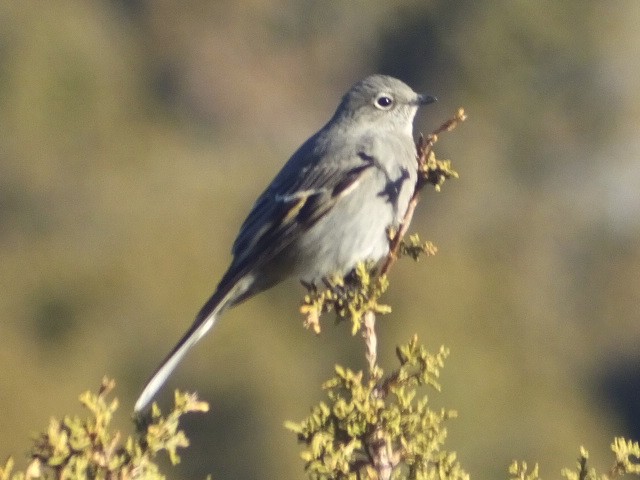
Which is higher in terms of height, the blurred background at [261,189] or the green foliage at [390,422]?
the blurred background at [261,189]

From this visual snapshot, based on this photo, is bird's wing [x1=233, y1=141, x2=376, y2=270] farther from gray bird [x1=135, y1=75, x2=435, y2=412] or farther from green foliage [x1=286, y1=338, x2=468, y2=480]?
green foliage [x1=286, y1=338, x2=468, y2=480]

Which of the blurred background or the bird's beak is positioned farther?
the blurred background

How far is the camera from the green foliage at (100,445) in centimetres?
316

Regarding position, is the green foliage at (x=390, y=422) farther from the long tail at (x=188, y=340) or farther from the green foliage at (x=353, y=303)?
the long tail at (x=188, y=340)

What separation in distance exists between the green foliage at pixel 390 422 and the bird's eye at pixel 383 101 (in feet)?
7.23

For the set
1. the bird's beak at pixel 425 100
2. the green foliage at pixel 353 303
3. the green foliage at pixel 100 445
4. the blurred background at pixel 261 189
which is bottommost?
the green foliage at pixel 100 445

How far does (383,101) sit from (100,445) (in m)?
2.84

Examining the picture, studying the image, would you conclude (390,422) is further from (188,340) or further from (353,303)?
(188,340)

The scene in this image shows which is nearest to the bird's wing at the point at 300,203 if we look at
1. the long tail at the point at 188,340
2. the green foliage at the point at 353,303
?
the long tail at the point at 188,340

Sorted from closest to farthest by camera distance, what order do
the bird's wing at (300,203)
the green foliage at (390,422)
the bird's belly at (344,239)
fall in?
the green foliage at (390,422), the bird's belly at (344,239), the bird's wing at (300,203)

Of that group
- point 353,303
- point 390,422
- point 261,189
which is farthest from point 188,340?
point 261,189

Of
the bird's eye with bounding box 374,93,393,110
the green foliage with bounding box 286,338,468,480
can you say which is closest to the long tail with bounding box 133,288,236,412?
the green foliage with bounding box 286,338,468,480

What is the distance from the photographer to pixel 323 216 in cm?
521

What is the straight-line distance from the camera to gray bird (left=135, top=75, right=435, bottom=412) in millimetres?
5023
